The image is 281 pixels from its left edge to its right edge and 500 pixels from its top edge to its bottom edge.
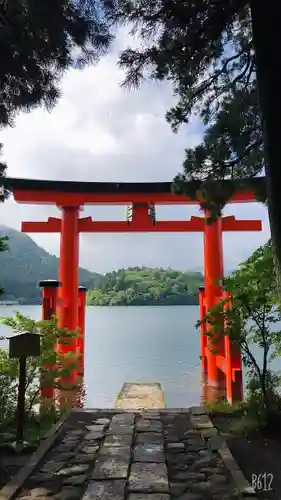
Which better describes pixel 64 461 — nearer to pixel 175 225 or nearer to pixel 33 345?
pixel 33 345

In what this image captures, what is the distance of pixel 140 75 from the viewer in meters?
3.48

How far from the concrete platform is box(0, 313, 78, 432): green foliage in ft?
4.73

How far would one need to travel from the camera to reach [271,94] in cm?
267

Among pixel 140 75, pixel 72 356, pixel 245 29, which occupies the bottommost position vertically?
pixel 72 356

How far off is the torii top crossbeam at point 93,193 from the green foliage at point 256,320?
3065 millimetres

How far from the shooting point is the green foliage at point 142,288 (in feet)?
63.4

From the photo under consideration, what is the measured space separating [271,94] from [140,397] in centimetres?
490

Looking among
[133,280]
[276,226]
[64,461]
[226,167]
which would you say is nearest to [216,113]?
[226,167]

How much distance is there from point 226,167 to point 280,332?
5.22 ft

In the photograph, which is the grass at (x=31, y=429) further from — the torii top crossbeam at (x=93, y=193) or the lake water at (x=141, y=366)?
the torii top crossbeam at (x=93, y=193)

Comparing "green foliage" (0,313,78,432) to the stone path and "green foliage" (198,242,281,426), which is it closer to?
the stone path

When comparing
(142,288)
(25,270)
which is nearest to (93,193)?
(25,270)

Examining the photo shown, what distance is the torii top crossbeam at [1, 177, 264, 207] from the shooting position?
6.77m

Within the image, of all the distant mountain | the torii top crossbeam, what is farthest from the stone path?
the distant mountain
